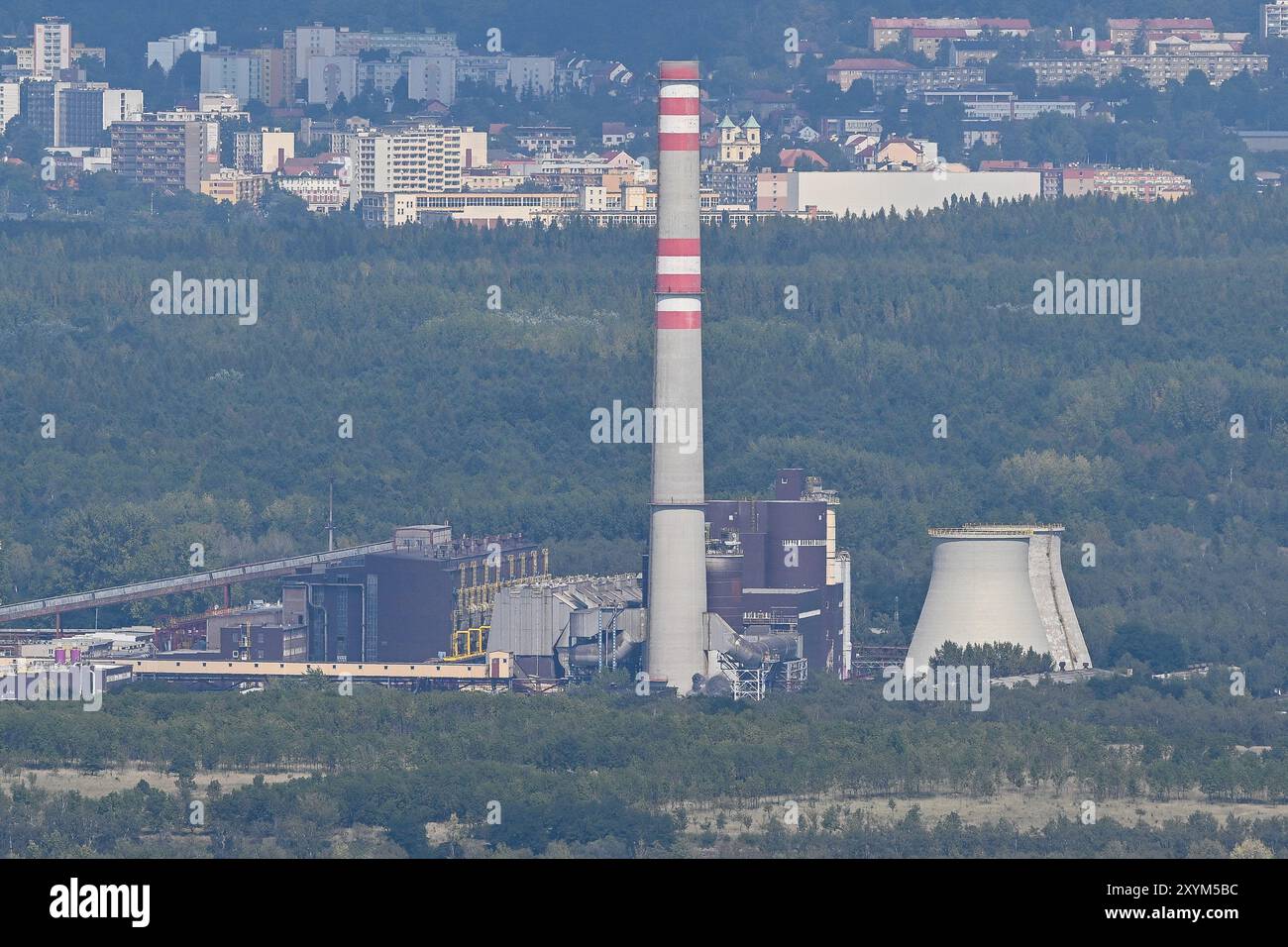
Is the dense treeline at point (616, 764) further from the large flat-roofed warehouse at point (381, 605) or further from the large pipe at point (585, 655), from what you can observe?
the large flat-roofed warehouse at point (381, 605)

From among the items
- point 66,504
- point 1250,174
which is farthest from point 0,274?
point 1250,174

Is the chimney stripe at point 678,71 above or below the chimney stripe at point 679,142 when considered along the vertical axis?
above

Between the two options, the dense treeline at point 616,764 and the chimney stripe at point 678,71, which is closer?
the dense treeline at point 616,764

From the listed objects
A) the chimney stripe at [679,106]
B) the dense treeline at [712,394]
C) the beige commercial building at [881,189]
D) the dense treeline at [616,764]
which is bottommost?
the dense treeline at [616,764]

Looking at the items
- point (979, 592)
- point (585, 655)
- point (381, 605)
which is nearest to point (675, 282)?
point (585, 655)

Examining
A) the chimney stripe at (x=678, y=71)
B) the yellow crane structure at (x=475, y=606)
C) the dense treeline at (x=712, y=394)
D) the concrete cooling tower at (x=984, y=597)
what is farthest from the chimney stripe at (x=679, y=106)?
the dense treeline at (x=712, y=394)

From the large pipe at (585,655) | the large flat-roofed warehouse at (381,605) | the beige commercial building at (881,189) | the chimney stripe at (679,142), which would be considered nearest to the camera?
the large pipe at (585,655)

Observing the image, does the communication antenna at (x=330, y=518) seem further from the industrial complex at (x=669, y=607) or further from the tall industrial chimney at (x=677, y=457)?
the tall industrial chimney at (x=677, y=457)

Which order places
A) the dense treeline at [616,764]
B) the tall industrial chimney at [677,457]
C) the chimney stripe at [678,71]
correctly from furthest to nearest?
the chimney stripe at [678,71] → the tall industrial chimney at [677,457] → the dense treeline at [616,764]
